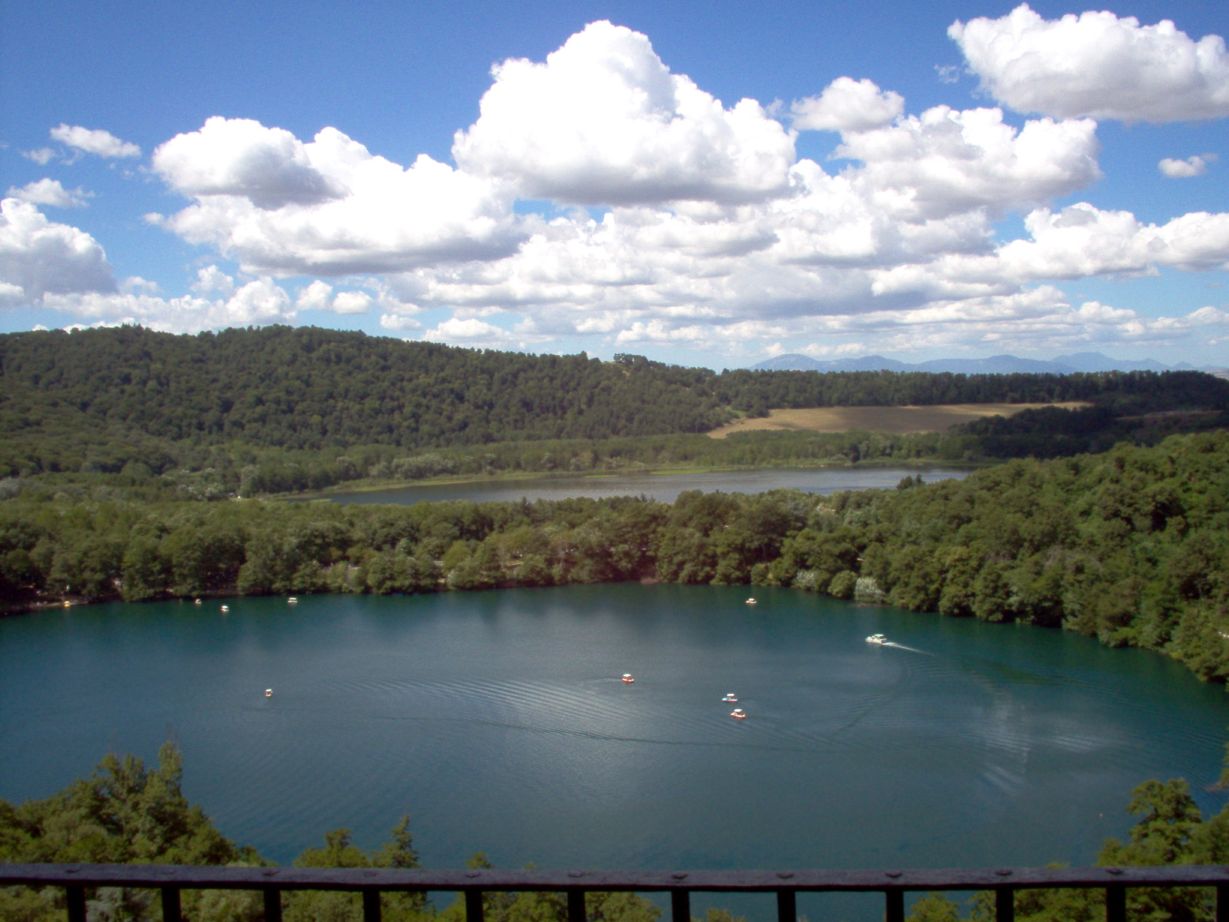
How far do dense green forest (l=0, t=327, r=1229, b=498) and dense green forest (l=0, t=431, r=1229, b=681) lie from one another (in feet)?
32.7

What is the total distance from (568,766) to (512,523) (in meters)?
18.1

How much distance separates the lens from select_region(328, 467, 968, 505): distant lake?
141 ft

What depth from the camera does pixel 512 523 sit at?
32.1 m

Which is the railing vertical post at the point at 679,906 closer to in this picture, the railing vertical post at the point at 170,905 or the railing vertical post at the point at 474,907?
the railing vertical post at the point at 474,907

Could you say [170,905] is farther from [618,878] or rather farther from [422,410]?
[422,410]

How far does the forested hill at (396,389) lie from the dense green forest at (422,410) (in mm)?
144

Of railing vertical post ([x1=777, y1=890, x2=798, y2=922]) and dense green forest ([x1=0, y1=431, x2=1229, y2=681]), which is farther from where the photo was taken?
dense green forest ([x1=0, y1=431, x2=1229, y2=681])

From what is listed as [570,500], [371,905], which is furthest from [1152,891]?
[570,500]

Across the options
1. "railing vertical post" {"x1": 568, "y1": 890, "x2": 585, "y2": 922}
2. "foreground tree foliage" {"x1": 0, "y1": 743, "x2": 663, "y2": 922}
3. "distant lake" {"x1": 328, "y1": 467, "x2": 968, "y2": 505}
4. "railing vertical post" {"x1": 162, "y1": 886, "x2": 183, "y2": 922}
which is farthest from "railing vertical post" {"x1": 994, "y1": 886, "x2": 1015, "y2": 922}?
"distant lake" {"x1": 328, "y1": 467, "x2": 968, "y2": 505}

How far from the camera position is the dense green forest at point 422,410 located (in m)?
46.0

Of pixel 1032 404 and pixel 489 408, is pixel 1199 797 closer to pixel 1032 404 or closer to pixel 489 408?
pixel 1032 404

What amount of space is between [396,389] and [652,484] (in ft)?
77.3

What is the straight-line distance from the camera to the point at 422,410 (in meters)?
63.0

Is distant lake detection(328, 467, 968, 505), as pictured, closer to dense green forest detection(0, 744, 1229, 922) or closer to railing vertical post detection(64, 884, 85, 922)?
dense green forest detection(0, 744, 1229, 922)
